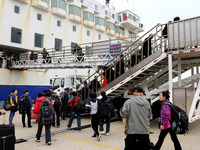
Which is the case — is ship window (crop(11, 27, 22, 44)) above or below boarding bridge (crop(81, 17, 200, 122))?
above

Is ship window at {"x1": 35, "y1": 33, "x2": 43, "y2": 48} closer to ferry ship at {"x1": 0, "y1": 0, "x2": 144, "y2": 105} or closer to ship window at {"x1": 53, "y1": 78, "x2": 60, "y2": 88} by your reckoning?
ferry ship at {"x1": 0, "y1": 0, "x2": 144, "y2": 105}

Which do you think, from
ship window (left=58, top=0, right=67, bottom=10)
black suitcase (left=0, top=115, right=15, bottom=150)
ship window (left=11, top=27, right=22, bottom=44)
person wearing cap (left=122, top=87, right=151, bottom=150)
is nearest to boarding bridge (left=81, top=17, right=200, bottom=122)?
person wearing cap (left=122, top=87, right=151, bottom=150)

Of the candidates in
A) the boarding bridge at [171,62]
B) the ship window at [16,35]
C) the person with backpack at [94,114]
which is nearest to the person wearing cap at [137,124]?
the person with backpack at [94,114]

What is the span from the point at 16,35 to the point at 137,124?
19.0m

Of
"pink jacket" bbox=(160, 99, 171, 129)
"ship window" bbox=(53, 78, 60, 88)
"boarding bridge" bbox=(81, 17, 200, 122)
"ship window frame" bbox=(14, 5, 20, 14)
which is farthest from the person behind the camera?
"ship window frame" bbox=(14, 5, 20, 14)

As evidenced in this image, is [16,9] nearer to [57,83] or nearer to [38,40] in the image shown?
[38,40]

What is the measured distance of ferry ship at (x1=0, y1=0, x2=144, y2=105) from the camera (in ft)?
59.5

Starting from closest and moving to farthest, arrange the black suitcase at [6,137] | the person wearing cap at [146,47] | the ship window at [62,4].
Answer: the black suitcase at [6,137] < the person wearing cap at [146,47] < the ship window at [62,4]

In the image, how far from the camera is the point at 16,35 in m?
18.8

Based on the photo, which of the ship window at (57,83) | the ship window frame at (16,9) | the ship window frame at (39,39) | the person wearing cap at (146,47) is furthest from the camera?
the ship window frame at (39,39)

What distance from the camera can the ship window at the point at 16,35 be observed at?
18.5 meters

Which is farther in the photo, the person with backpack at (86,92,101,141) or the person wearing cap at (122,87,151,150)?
the person with backpack at (86,92,101,141)

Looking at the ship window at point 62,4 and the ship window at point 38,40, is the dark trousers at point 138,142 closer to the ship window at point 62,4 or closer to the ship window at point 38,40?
the ship window at point 38,40

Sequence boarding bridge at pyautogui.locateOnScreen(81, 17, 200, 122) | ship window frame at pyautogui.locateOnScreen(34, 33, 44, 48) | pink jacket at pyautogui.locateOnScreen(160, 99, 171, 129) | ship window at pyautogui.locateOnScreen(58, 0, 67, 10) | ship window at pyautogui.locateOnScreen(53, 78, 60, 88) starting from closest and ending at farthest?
pink jacket at pyautogui.locateOnScreen(160, 99, 171, 129)
boarding bridge at pyautogui.locateOnScreen(81, 17, 200, 122)
ship window at pyautogui.locateOnScreen(53, 78, 60, 88)
ship window frame at pyautogui.locateOnScreen(34, 33, 44, 48)
ship window at pyautogui.locateOnScreen(58, 0, 67, 10)
